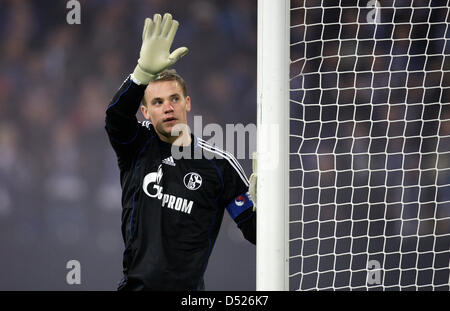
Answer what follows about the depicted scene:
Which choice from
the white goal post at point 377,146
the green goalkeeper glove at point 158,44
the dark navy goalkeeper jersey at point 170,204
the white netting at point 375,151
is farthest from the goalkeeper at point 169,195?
the white netting at point 375,151

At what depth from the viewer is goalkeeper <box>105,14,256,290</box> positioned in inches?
84.7

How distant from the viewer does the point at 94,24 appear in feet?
10.7

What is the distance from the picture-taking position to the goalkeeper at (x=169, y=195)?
7.06 feet

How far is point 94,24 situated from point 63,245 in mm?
1278

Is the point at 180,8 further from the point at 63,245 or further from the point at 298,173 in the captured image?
the point at 63,245

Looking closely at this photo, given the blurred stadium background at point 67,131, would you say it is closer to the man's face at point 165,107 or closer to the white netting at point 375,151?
the white netting at point 375,151

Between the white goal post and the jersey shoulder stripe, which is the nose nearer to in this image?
the jersey shoulder stripe

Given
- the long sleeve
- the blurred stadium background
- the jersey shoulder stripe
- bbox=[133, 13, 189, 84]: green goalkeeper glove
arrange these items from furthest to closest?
the blurred stadium background
the jersey shoulder stripe
the long sleeve
bbox=[133, 13, 189, 84]: green goalkeeper glove

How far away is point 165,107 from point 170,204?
40 cm

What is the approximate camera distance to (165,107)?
2312 millimetres

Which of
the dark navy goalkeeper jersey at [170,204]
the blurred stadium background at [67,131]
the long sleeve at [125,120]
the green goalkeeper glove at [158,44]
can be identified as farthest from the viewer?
the blurred stadium background at [67,131]

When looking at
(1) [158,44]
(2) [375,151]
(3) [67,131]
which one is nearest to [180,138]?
(1) [158,44]

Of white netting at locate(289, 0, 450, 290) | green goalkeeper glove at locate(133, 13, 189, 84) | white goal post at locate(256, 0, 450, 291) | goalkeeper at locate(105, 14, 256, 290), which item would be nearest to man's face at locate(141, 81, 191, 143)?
goalkeeper at locate(105, 14, 256, 290)
